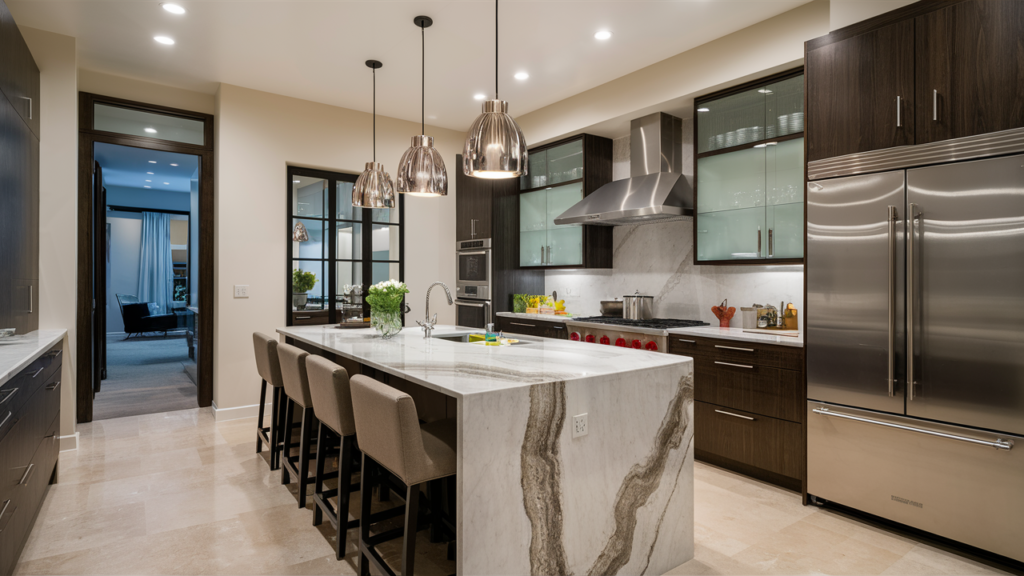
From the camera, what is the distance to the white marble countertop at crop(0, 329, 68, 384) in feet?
6.64

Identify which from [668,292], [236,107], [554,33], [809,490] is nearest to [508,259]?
[668,292]

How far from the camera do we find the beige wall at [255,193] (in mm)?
4617

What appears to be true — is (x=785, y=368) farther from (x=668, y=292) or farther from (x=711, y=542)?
(x=668, y=292)

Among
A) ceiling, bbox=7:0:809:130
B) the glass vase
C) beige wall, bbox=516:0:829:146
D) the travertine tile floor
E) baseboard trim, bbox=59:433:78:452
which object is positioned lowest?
the travertine tile floor

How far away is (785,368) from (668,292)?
62.6 inches

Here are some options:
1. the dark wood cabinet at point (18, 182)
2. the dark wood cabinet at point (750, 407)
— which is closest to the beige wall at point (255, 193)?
the dark wood cabinet at point (18, 182)

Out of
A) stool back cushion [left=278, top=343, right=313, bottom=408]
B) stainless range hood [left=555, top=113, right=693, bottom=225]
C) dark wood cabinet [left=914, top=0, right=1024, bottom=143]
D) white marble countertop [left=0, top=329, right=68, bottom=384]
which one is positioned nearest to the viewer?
white marble countertop [left=0, top=329, right=68, bottom=384]

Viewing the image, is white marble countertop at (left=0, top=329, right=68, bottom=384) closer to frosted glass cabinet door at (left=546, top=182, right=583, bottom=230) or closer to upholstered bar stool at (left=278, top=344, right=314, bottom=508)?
upholstered bar stool at (left=278, top=344, right=314, bottom=508)

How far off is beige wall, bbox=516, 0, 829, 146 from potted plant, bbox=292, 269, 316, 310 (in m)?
2.65

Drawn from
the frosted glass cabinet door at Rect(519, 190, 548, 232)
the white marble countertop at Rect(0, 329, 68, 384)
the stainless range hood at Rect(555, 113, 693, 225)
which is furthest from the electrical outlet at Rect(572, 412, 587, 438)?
the frosted glass cabinet door at Rect(519, 190, 548, 232)

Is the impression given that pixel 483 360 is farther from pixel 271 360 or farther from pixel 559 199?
pixel 559 199

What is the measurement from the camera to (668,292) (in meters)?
4.55

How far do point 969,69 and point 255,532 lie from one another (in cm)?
392

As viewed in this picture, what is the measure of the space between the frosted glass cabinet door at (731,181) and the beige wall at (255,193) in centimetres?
284
